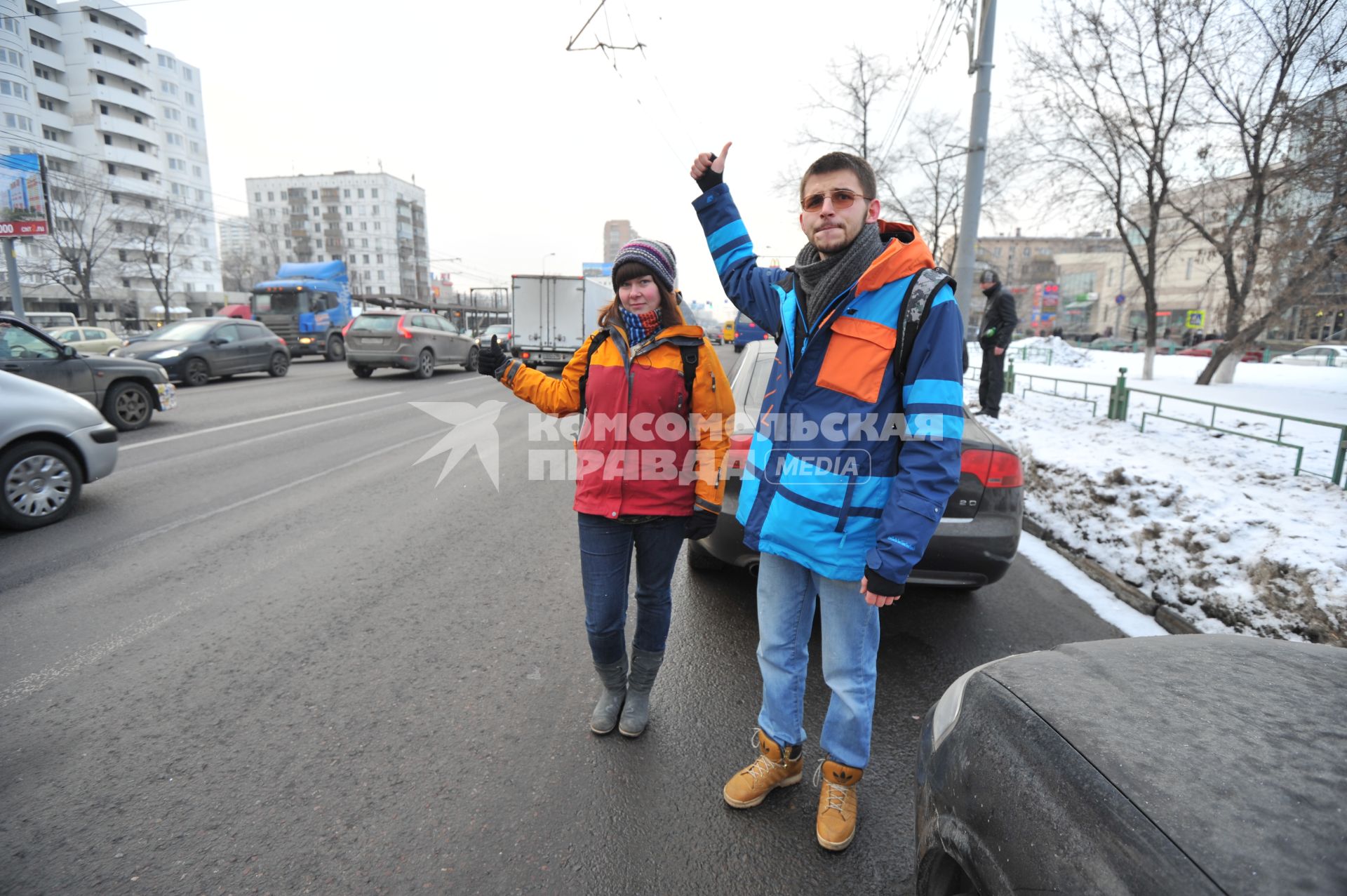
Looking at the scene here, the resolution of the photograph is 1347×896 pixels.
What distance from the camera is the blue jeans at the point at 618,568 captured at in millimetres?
2402

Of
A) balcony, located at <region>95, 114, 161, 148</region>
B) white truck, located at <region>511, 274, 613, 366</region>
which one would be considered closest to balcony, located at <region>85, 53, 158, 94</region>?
balcony, located at <region>95, 114, 161, 148</region>

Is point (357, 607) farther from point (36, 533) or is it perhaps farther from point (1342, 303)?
point (1342, 303)

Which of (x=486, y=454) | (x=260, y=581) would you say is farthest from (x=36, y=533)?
(x=486, y=454)

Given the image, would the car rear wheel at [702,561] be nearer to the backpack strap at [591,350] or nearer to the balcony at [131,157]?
the backpack strap at [591,350]

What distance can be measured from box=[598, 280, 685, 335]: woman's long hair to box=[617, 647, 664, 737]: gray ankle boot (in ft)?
4.28

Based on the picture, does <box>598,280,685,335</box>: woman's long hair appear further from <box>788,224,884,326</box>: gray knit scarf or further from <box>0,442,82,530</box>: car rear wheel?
<box>0,442,82,530</box>: car rear wheel

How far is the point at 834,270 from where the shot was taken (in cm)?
191

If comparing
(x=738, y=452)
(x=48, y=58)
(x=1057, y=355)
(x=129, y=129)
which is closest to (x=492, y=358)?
(x=738, y=452)

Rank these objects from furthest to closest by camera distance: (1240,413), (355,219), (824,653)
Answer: (355,219), (1240,413), (824,653)

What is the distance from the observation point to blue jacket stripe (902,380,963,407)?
5.82 ft

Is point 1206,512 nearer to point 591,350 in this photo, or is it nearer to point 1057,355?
point 591,350

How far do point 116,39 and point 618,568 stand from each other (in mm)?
87196

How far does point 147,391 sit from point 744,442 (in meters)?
9.76

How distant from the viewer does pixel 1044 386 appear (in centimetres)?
1496
